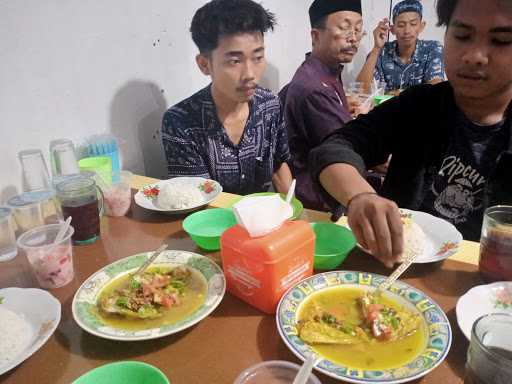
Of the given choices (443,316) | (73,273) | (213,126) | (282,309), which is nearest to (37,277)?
(73,273)

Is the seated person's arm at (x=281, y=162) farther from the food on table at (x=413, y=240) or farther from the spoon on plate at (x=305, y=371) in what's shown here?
the spoon on plate at (x=305, y=371)

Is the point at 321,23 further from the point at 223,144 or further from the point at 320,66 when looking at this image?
the point at 223,144

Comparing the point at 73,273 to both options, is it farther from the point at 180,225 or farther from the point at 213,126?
the point at 213,126

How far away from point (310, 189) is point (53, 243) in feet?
5.75

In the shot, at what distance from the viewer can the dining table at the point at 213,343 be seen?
0.78m

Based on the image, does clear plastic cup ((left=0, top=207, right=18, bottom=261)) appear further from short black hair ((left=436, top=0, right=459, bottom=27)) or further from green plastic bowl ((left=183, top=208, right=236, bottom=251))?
short black hair ((left=436, top=0, right=459, bottom=27))

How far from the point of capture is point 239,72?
1.89m

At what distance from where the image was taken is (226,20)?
72.6 inches

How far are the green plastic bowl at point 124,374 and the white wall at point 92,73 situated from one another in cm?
117

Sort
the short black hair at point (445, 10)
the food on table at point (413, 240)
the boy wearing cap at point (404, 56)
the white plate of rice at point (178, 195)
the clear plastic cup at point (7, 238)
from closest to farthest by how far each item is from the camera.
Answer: the food on table at point (413, 240), the clear plastic cup at point (7, 238), the short black hair at point (445, 10), the white plate of rice at point (178, 195), the boy wearing cap at point (404, 56)

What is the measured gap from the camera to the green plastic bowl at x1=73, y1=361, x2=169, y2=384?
0.71 meters

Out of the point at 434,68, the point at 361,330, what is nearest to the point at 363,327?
the point at 361,330

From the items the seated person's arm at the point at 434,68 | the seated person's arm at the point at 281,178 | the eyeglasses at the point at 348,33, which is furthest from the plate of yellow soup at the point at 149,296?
the seated person's arm at the point at 434,68

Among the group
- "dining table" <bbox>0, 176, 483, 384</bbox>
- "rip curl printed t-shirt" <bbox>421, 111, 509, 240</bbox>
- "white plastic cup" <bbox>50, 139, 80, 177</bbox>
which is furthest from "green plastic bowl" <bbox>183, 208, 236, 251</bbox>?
"rip curl printed t-shirt" <bbox>421, 111, 509, 240</bbox>
